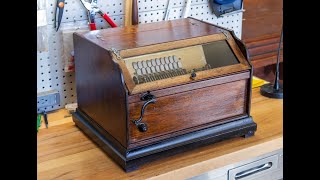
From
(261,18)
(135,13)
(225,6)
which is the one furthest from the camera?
(261,18)

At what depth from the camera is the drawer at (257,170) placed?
1579mm

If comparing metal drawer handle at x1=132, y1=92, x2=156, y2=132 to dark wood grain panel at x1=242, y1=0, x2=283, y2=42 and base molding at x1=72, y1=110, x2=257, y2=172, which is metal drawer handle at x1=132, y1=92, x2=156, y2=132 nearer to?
base molding at x1=72, y1=110, x2=257, y2=172

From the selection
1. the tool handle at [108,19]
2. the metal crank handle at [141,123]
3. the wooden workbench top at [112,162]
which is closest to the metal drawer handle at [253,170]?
the wooden workbench top at [112,162]

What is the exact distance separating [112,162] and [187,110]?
282 mm

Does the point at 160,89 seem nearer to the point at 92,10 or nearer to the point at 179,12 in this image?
the point at 92,10

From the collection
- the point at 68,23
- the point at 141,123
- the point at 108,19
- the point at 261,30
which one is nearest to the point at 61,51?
the point at 68,23

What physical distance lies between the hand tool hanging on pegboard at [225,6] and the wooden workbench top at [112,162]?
21.2 inches

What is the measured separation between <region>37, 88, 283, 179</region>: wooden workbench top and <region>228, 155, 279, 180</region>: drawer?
11cm

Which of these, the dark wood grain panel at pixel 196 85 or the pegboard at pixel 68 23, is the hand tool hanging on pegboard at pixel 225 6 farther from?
the dark wood grain panel at pixel 196 85

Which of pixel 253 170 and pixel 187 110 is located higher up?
pixel 187 110

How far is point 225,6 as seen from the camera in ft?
6.53
